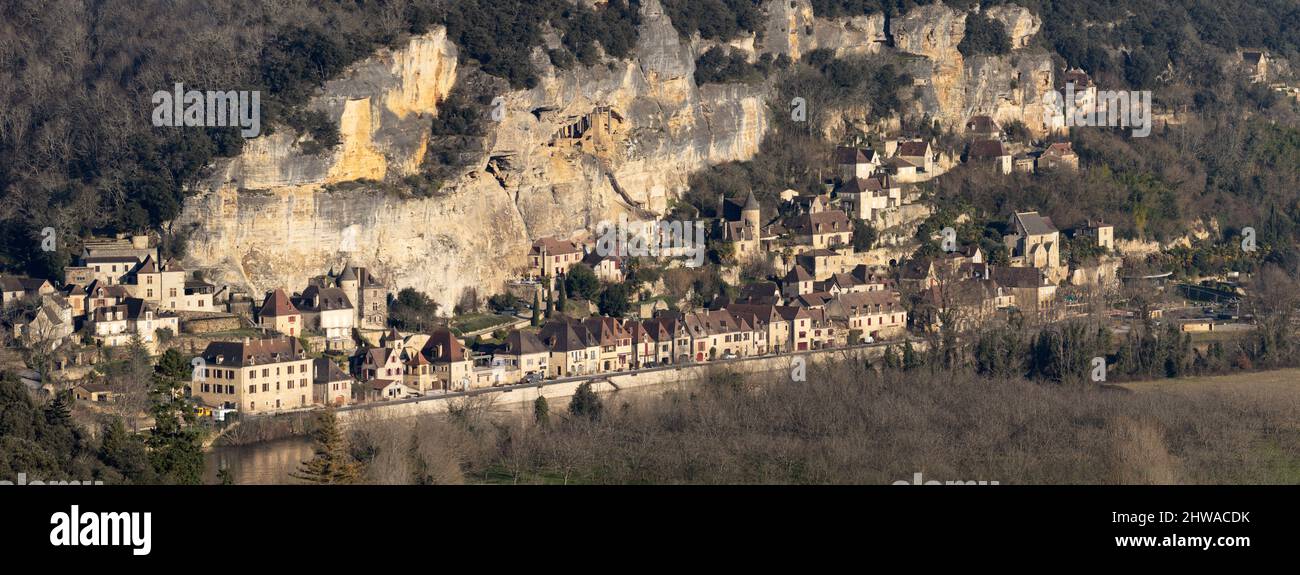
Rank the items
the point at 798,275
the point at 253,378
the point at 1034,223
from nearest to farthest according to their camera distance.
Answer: the point at 253,378 < the point at 798,275 < the point at 1034,223

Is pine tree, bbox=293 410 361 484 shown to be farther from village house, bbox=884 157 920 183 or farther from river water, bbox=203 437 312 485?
village house, bbox=884 157 920 183

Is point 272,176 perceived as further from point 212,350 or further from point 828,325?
point 828,325

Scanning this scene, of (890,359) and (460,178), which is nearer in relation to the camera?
(890,359)

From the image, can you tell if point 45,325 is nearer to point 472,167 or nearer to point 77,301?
point 77,301

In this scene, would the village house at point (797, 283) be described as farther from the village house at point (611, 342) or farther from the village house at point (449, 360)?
the village house at point (449, 360)

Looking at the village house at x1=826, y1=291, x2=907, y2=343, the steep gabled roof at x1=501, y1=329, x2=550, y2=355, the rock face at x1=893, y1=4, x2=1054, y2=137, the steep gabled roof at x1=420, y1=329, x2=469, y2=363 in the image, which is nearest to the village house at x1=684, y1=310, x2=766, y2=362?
the village house at x1=826, y1=291, x2=907, y2=343

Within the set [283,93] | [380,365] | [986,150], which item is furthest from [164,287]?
[986,150]

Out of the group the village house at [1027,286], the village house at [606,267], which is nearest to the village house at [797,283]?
the village house at [606,267]
